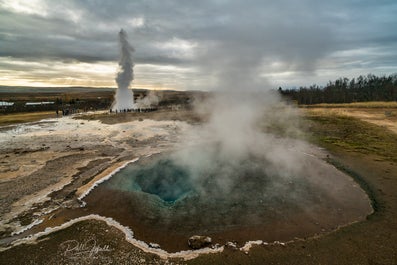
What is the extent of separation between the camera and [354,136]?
83.4ft

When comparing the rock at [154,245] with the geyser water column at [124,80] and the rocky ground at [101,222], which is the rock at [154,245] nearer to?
the rocky ground at [101,222]

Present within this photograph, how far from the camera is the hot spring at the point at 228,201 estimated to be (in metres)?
8.99

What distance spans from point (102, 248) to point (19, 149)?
16848mm

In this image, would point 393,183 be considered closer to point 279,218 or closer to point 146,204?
point 279,218

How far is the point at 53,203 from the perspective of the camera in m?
11.0

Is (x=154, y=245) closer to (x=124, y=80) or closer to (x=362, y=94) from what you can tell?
(x=124, y=80)

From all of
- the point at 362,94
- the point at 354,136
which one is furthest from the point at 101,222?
the point at 362,94

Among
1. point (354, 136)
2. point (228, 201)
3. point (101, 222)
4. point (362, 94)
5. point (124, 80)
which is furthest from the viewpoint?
point (362, 94)

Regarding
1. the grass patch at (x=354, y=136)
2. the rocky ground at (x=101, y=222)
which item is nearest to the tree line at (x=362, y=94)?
the grass patch at (x=354, y=136)

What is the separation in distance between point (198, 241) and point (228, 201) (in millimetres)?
3194

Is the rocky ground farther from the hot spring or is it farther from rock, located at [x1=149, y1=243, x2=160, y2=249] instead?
the hot spring

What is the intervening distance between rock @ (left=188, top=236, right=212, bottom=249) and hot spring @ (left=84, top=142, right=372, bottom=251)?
259 millimetres

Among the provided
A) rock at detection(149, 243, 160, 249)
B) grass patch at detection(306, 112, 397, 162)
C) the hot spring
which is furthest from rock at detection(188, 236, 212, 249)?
grass patch at detection(306, 112, 397, 162)

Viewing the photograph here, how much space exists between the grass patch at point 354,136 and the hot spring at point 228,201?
6151 millimetres
